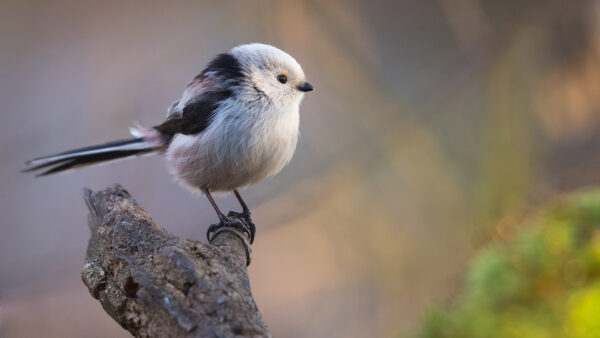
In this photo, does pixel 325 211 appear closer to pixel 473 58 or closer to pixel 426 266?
pixel 426 266

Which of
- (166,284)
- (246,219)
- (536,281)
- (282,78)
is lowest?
(166,284)

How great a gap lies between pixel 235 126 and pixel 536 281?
1.05 m

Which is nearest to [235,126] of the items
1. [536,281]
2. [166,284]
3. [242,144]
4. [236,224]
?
[242,144]

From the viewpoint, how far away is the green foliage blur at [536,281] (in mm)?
1592

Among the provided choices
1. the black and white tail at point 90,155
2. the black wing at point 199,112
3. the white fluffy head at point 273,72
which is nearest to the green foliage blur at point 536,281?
the white fluffy head at point 273,72

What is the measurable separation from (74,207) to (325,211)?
5.41ft

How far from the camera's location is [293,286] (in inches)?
130

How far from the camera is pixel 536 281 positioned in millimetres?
1671

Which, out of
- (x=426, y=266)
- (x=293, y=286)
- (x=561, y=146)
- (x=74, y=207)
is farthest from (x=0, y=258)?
(x=561, y=146)

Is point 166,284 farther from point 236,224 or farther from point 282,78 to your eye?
point 282,78

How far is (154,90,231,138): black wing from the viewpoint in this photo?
203 cm

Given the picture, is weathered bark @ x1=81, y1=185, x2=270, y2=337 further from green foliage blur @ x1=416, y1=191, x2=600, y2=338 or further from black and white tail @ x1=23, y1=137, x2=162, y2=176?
black and white tail @ x1=23, y1=137, x2=162, y2=176

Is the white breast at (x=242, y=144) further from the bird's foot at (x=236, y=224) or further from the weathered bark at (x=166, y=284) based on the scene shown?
the weathered bark at (x=166, y=284)

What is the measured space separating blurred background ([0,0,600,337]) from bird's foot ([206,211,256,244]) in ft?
2.53
